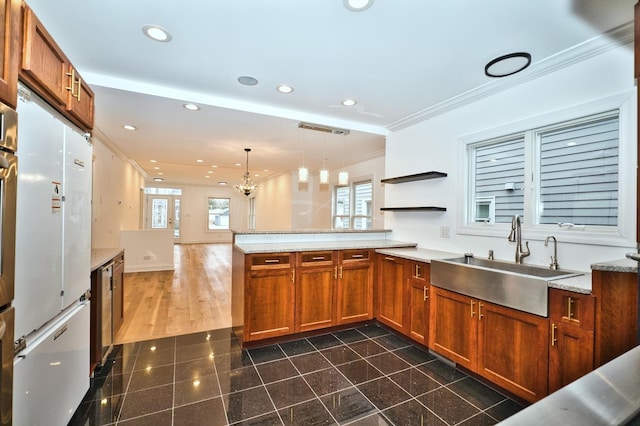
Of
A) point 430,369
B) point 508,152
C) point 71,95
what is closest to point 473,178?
point 508,152

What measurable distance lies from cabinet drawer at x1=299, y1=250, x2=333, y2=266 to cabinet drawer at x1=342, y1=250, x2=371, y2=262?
0.17m

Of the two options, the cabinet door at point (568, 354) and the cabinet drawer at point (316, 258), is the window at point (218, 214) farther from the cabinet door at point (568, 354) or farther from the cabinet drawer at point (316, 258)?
the cabinet door at point (568, 354)

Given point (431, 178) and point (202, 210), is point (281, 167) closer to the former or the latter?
point (431, 178)

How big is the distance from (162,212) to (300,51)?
36.1 ft

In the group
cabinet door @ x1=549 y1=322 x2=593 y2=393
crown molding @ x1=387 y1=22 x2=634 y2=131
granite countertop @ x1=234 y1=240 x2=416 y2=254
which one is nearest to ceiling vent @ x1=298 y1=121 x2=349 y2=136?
crown molding @ x1=387 y1=22 x2=634 y2=131

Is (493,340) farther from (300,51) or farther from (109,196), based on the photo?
(109,196)

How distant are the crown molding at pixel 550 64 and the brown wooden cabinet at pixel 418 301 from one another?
1.71 m

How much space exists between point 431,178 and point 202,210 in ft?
35.2


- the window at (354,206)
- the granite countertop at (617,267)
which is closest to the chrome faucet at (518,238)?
the granite countertop at (617,267)

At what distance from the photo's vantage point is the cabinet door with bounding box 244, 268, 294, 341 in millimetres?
2725

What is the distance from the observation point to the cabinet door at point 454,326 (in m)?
2.27

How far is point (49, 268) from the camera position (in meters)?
1.47

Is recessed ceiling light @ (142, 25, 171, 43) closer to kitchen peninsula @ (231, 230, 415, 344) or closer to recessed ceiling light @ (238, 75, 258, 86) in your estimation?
recessed ceiling light @ (238, 75, 258, 86)

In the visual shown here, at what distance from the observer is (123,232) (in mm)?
6062
